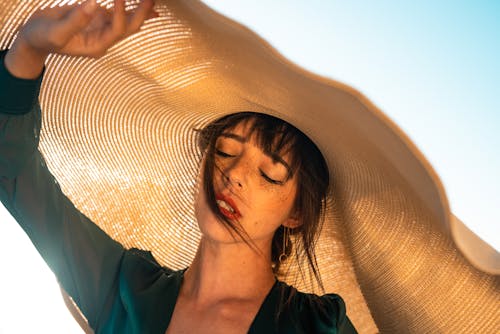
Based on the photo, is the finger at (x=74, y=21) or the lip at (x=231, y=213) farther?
the lip at (x=231, y=213)

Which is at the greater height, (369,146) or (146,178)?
(369,146)

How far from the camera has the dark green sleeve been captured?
1.38m

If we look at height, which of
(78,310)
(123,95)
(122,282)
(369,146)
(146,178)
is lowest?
(78,310)

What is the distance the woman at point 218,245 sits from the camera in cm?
158

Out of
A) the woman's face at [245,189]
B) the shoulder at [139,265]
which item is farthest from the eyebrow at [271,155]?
the shoulder at [139,265]

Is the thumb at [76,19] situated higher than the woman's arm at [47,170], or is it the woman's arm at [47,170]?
the thumb at [76,19]

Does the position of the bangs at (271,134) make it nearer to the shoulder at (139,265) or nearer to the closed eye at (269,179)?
the closed eye at (269,179)

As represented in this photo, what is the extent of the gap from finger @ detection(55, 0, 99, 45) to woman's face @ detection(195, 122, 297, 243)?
0.47m

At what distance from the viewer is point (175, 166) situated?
1.93 meters

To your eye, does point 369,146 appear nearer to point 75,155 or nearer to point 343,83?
point 343,83

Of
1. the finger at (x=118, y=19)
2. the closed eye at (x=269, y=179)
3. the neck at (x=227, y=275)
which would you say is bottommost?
the neck at (x=227, y=275)

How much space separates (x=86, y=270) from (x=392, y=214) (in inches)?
27.4

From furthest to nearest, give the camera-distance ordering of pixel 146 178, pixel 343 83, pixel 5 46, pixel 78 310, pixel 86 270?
pixel 146 178 → pixel 78 310 → pixel 86 270 → pixel 5 46 → pixel 343 83

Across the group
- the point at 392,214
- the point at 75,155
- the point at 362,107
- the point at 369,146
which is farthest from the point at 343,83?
the point at 75,155
